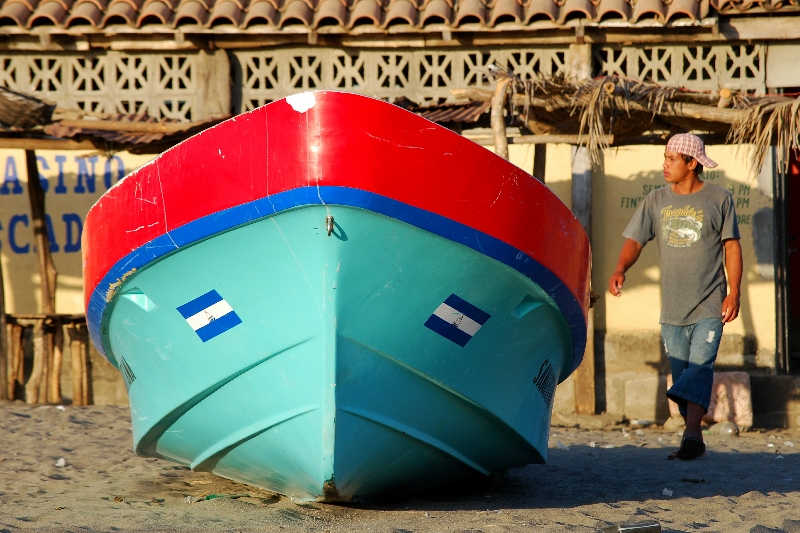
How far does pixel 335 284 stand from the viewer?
3.29 m

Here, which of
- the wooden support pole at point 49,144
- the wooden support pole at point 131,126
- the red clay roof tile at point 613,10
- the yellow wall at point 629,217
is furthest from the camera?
the yellow wall at point 629,217

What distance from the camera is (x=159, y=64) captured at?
759 centimetres

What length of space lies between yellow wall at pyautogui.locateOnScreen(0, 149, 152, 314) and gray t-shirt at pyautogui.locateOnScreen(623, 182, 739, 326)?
14.9 ft

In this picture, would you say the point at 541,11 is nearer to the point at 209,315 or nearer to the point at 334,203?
the point at 334,203

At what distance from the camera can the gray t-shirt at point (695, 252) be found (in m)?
5.03

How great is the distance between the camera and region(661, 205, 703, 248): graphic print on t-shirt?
5.07m

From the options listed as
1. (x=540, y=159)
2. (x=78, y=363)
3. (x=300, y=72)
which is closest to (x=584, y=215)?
(x=540, y=159)

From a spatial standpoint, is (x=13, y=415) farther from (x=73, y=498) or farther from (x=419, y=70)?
(x=419, y=70)

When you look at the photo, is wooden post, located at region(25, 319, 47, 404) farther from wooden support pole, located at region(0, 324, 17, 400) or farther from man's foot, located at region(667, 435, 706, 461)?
man's foot, located at region(667, 435, 706, 461)

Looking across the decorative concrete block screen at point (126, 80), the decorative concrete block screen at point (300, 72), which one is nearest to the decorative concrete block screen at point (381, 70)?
the decorative concrete block screen at point (300, 72)

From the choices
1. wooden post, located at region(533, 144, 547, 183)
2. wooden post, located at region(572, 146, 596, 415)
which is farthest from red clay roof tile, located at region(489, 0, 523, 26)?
wooden post, located at region(572, 146, 596, 415)

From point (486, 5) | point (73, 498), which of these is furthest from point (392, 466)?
point (486, 5)

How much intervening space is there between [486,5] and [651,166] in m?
1.85

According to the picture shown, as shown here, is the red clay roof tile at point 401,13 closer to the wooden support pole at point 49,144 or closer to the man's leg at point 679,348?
the wooden support pole at point 49,144
